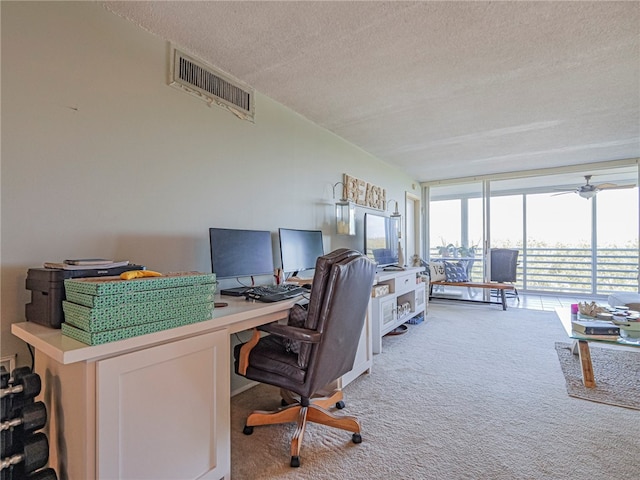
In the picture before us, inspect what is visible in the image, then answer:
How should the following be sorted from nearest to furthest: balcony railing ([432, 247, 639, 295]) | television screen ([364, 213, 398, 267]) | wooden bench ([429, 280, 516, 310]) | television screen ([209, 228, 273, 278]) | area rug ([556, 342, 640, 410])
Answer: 1. television screen ([209, 228, 273, 278])
2. area rug ([556, 342, 640, 410])
3. television screen ([364, 213, 398, 267])
4. wooden bench ([429, 280, 516, 310])
5. balcony railing ([432, 247, 639, 295])

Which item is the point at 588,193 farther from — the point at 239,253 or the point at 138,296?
the point at 138,296

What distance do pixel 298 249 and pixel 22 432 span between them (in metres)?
1.88

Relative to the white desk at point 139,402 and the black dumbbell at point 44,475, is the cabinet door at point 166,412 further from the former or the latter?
the black dumbbell at point 44,475

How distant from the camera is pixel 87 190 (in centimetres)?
158

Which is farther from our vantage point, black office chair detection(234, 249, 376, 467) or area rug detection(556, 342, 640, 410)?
area rug detection(556, 342, 640, 410)

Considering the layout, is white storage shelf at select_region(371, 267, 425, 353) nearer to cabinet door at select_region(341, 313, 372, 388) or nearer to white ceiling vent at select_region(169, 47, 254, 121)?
cabinet door at select_region(341, 313, 372, 388)

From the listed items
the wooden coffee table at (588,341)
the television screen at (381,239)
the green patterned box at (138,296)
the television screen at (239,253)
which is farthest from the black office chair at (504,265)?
the green patterned box at (138,296)

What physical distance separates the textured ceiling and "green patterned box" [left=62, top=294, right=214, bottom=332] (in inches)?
58.7

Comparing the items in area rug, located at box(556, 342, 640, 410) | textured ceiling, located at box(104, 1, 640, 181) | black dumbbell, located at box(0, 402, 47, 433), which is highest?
textured ceiling, located at box(104, 1, 640, 181)

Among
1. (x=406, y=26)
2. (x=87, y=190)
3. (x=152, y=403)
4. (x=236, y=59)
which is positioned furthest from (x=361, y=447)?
(x=236, y=59)

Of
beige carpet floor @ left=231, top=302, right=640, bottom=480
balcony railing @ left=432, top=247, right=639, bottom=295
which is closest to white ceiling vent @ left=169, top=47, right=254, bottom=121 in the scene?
beige carpet floor @ left=231, top=302, right=640, bottom=480

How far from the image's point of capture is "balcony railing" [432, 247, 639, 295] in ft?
20.0

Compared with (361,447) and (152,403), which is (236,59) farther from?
(361,447)

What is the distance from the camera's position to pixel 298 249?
2.68 meters
